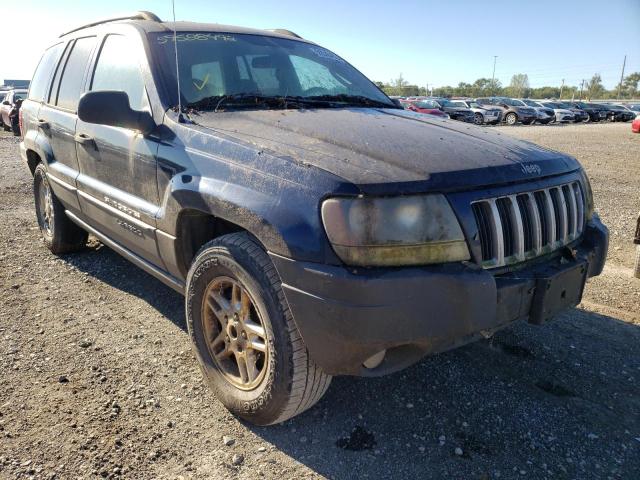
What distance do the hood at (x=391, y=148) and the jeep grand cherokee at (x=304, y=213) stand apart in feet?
0.04

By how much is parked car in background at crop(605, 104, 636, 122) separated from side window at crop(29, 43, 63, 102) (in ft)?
128

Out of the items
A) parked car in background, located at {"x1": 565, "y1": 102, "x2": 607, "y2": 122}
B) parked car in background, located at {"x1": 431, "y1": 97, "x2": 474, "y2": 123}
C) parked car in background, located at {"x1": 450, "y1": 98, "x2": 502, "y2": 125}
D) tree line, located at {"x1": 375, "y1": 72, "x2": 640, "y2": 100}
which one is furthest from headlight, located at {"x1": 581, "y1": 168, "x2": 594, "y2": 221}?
tree line, located at {"x1": 375, "y1": 72, "x2": 640, "y2": 100}

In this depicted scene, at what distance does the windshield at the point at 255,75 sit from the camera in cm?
298

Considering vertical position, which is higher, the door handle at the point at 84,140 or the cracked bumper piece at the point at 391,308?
the door handle at the point at 84,140

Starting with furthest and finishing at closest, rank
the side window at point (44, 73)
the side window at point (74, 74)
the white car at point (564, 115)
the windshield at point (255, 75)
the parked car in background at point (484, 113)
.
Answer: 1. the white car at point (564, 115)
2. the parked car in background at point (484, 113)
3. the side window at point (44, 73)
4. the side window at point (74, 74)
5. the windshield at point (255, 75)

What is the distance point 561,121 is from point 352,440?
34.7 m

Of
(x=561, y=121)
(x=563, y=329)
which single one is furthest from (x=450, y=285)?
(x=561, y=121)

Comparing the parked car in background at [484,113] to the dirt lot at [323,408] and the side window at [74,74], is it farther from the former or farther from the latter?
the dirt lot at [323,408]

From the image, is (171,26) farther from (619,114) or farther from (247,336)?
(619,114)

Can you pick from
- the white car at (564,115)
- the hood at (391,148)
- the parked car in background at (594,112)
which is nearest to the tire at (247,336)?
the hood at (391,148)

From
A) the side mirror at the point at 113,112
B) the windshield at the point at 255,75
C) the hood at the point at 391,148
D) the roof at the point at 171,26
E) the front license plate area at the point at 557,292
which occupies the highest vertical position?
the roof at the point at 171,26

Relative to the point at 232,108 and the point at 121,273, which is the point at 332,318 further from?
the point at 121,273

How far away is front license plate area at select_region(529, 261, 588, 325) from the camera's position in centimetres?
216

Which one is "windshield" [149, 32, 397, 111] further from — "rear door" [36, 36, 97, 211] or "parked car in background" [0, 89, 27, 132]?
"parked car in background" [0, 89, 27, 132]
